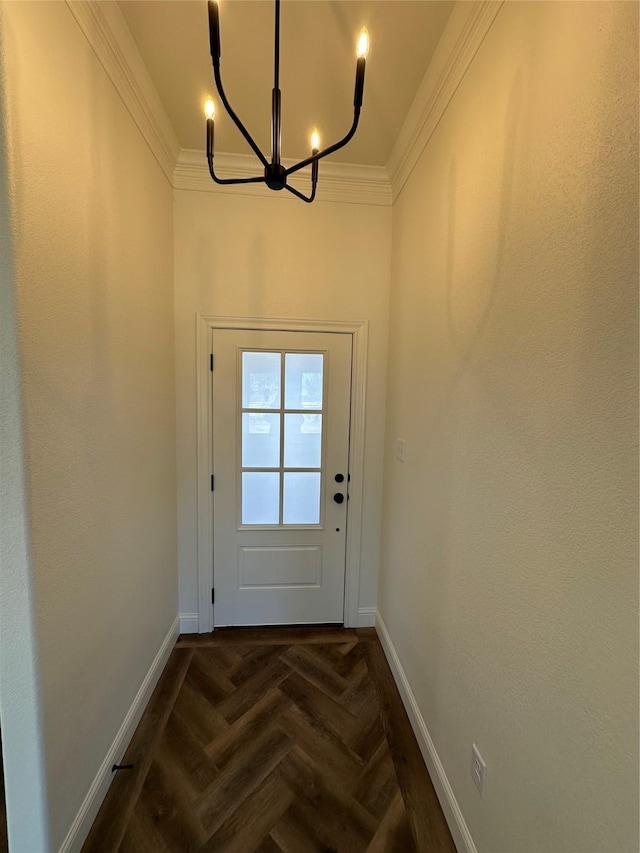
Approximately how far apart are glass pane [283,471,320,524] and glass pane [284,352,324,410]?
0.46 metres

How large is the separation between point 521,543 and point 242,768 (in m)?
1.48

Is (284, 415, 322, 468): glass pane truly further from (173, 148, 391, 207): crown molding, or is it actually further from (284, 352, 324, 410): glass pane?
(173, 148, 391, 207): crown molding

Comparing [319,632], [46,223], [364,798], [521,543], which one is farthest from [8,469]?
[319,632]

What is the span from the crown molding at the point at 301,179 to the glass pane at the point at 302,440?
132 cm

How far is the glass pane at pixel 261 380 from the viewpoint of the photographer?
210cm

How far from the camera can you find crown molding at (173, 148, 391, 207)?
192 centimetres

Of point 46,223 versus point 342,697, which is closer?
point 46,223

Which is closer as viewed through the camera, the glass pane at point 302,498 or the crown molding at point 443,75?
the crown molding at point 443,75

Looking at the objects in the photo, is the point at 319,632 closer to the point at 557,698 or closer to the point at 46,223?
the point at 557,698

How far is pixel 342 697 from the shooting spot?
1.74 m

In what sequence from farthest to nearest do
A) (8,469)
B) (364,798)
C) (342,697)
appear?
(342,697), (364,798), (8,469)

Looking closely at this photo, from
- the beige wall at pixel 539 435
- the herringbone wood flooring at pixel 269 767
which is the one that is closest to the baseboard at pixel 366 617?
the herringbone wood flooring at pixel 269 767

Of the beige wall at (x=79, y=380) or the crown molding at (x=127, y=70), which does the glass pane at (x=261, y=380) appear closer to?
the beige wall at (x=79, y=380)

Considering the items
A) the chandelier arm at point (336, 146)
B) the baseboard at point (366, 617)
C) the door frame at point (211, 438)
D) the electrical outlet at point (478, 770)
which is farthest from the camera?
Answer: the baseboard at point (366, 617)
